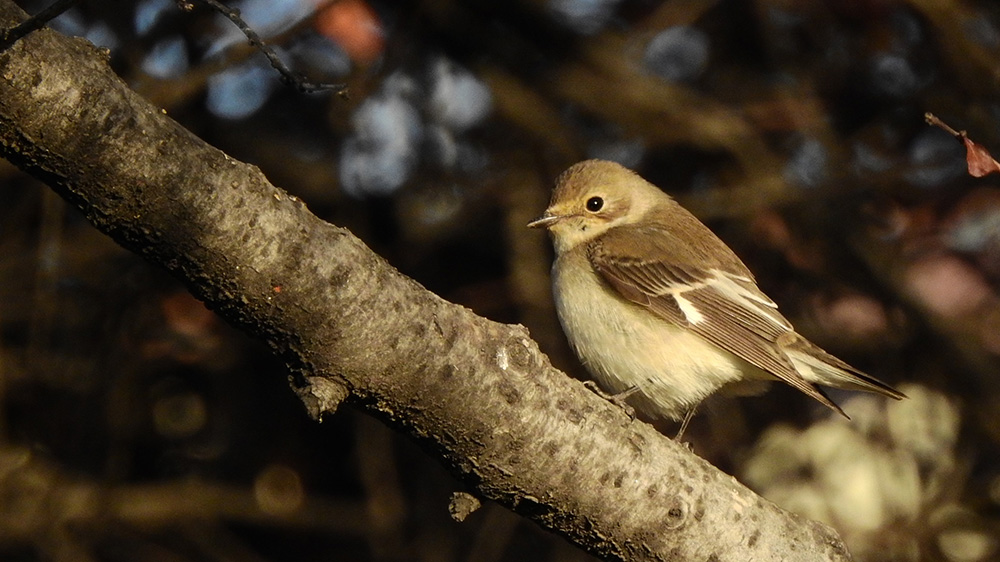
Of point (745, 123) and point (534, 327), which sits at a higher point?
point (745, 123)

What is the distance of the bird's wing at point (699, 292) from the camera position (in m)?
4.42

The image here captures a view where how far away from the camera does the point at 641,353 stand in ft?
14.6

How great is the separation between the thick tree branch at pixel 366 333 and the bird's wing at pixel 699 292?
1.00 m

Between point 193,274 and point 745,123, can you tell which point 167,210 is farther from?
point 745,123

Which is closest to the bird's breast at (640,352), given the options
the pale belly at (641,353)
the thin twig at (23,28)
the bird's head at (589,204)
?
the pale belly at (641,353)

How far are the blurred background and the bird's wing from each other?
1.52 meters

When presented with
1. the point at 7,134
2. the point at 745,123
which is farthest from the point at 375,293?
the point at 745,123

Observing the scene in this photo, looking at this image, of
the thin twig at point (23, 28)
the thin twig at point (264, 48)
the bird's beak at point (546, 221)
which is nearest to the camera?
the thin twig at point (23, 28)

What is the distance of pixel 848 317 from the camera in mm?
6641

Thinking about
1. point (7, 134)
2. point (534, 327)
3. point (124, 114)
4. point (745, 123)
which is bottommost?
point (7, 134)

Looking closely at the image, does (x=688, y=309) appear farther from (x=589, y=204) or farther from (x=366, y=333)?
(x=366, y=333)

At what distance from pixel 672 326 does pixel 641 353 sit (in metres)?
0.19

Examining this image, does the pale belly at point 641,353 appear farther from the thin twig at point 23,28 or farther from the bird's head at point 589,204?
the thin twig at point 23,28

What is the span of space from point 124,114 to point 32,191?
412 centimetres
